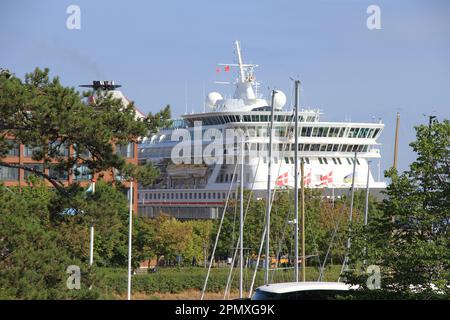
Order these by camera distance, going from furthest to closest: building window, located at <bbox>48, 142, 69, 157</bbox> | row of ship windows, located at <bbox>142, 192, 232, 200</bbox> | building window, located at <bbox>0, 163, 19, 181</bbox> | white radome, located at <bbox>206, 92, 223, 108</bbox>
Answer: white radome, located at <bbox>206, 92, 223, 108</bbox> < row of ship windows, located at <bbox>142, 192, 232, 200</bbox> < building window, located at <bbox>0, 163, 19, 181</bbox> < building window, located at <bbox>48, 142, 69, 157</bbox>

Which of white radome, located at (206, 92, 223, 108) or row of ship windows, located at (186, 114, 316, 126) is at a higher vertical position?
white radome, located at (206, 92, 223, 108)

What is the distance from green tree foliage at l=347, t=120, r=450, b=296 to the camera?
1033 inches

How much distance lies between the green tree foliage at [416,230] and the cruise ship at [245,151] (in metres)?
61.8

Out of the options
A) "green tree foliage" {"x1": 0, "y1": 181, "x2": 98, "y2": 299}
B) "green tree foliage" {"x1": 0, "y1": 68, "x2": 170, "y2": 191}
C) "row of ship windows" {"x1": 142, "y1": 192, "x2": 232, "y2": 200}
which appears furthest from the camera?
"row of ship windows" {"x1": 142, "y1": 192, "x2": 232, "y2": 200}

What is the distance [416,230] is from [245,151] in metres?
69.4

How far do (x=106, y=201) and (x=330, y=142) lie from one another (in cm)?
7274

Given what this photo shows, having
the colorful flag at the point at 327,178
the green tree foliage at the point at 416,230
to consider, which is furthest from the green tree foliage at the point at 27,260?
the colorful flag at the point at 327,178

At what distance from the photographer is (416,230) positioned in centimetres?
2731

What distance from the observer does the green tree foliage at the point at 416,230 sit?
26.2m

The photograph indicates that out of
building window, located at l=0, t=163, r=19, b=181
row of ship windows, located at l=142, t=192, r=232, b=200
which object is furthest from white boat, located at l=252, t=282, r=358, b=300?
row of ship windows, located at l=142, t=192, r=232, b=200

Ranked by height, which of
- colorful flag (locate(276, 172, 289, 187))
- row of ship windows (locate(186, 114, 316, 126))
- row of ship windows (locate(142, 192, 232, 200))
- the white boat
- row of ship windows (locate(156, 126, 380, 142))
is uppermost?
row of ship windows (locate(186, 114, 316, 126))

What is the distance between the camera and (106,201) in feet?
86.2

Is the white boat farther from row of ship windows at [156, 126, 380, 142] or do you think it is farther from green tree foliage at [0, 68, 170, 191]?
row of ship windows at [156, 126, 380, 142]

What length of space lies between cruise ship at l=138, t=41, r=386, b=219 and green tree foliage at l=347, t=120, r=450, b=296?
61.8 metres
